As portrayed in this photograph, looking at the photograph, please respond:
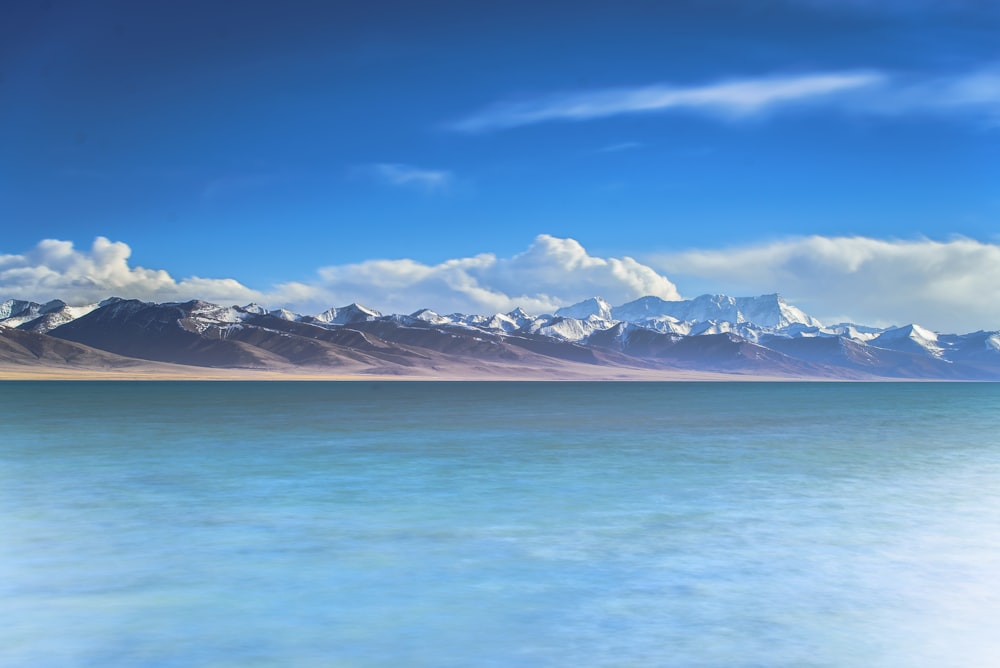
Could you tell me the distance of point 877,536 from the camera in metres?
19.6

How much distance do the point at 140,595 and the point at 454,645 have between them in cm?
570

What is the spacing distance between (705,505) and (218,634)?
1524 centimetres

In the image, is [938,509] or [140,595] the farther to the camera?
[938,509]

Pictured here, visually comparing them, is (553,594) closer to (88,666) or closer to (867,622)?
(867,622)

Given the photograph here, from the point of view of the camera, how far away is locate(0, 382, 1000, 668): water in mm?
11742

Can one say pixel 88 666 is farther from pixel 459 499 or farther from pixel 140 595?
pixel 459 499

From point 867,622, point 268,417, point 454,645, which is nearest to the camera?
point 454,645

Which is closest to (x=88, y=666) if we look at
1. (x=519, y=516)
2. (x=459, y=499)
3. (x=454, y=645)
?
(x=454, y=645)

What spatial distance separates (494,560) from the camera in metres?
16.8

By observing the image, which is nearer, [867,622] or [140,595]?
[867,622]

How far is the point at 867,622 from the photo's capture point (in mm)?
12812

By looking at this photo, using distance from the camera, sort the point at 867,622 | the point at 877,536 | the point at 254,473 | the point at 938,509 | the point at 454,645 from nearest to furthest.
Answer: the point at 454,645
the point at 867,622
the point at 877,536
the point at 938,509
the point at 254,473

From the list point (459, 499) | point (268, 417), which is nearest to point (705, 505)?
point (459, 499)

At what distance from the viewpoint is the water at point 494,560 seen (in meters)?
11.7
